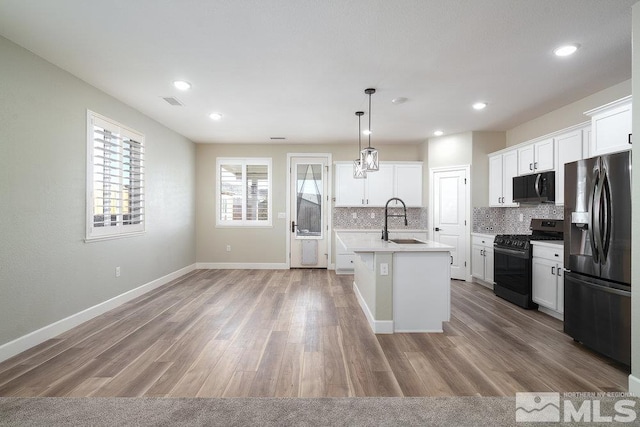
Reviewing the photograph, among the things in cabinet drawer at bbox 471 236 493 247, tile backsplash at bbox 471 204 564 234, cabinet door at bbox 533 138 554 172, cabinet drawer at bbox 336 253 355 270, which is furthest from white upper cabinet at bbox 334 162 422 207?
cabinet door at bbox 533 138 554 172

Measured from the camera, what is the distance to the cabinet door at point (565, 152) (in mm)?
3568

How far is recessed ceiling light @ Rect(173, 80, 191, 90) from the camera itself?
3.44 meters

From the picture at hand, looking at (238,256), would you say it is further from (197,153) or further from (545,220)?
(545,220)

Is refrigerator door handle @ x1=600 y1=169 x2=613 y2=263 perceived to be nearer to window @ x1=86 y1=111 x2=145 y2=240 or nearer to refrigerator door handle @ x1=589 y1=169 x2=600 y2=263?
refrigerator door handle @ x1=589 y1=169 x2=600 y2=263

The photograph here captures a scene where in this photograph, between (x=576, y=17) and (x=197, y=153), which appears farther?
(x=197, y=153)

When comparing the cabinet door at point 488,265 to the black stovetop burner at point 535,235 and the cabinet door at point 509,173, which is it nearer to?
the black stovetop burner at point 535,235

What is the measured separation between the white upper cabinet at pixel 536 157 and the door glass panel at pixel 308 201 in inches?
141

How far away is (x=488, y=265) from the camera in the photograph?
16.0ft

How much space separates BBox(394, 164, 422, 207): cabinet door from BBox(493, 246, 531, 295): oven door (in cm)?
202

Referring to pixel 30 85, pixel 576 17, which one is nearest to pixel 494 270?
pixel 576 17

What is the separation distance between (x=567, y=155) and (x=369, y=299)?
2.94m

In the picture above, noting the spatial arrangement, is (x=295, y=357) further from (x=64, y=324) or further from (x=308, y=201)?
(x=308, y=201)

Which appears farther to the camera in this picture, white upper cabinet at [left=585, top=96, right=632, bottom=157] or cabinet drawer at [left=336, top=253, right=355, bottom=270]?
cabinet drawer at [left=336, top=253, right=355, bottom=270]

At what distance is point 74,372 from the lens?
234 cm
